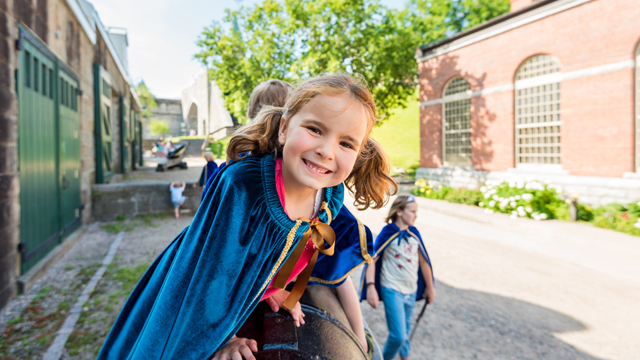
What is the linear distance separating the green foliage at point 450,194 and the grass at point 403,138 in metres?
9.07

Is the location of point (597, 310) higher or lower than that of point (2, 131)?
lower

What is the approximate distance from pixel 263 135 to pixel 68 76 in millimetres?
6871

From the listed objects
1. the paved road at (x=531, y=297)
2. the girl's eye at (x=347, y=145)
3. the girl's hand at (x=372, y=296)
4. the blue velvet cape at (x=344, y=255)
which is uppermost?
the girl's eye at (x=347, y=145)

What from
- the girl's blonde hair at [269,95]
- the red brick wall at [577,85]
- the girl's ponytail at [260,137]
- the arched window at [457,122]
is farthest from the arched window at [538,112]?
the girl's ponytail at [260,137]

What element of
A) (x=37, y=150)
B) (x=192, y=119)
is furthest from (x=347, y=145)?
(x=192, y=119)

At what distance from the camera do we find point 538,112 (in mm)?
12875

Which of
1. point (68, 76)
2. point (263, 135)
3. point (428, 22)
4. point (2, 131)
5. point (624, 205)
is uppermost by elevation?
point (428, 22)

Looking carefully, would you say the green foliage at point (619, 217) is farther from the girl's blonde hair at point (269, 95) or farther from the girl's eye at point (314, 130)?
the girl's eye at point (314, 130)

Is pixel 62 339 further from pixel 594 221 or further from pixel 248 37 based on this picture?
pixel 248 37

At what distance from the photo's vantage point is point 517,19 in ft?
42.7

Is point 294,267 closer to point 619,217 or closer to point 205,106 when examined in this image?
A: point 619,217

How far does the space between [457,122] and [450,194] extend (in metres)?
4.32

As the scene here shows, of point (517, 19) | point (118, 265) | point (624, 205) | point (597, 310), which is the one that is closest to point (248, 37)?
point (517, 19)

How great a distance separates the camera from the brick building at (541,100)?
10312mm
